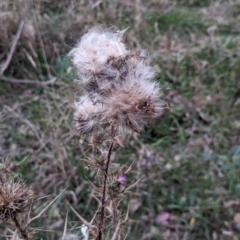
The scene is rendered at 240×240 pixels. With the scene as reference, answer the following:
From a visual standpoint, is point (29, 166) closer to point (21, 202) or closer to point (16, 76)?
point (16, 76)

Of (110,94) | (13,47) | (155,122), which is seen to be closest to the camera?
(110,94)

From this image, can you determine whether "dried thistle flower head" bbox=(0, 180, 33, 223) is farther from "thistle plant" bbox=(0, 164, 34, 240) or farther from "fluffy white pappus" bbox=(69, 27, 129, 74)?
"fluffy white pappus" bbox=(69, 27, 129, 74)

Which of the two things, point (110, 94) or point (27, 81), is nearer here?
point (110, 94)

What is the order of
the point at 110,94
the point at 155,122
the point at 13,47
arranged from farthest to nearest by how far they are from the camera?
the point at 13,47, the point at 155,122, the point at 110,94

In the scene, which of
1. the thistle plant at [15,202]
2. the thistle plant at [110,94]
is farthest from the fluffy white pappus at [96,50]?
the thistle plant at [15,202]

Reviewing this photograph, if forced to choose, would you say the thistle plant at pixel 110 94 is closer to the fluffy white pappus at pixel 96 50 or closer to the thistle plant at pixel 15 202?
the fluffy white pappus at pixel 96 50

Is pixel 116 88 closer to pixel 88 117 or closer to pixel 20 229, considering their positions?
pixel 88 117

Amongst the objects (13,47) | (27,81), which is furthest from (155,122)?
(13,47)
